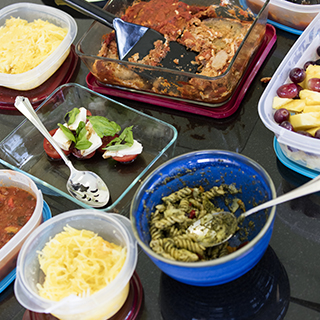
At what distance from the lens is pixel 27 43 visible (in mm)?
1856

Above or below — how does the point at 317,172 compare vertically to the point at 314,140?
below

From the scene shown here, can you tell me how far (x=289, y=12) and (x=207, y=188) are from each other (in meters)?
1.01

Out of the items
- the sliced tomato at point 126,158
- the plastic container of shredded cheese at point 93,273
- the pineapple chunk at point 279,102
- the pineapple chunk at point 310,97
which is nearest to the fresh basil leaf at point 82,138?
the sliced tomato at point 126,158

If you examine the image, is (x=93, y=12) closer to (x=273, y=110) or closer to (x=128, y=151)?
(x=128, y=151)

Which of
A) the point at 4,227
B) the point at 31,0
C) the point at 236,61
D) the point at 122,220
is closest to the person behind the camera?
the point at 122,220

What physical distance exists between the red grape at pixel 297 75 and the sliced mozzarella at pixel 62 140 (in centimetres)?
89

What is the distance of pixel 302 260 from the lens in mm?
1171

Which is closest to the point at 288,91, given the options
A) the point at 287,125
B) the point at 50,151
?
the point at 287,125

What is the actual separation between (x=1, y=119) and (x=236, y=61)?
1.13 m

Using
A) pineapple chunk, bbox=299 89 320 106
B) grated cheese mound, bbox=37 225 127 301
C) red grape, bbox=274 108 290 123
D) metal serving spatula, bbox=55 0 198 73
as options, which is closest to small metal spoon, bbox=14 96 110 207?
grated cheese mound, bbox=37 225 127 301

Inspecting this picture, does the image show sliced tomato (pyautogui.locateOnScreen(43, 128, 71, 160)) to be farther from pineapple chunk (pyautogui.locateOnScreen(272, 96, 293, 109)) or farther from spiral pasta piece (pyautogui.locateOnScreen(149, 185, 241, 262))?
pineapple chunk (pyautogui.locateOnScreen(272, 96, 293, 109))

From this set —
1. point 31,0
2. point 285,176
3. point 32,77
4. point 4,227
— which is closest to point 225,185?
point 285,176

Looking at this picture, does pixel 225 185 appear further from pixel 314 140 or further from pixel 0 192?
pixel 0 192

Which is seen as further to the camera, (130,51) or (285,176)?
(130,51)
